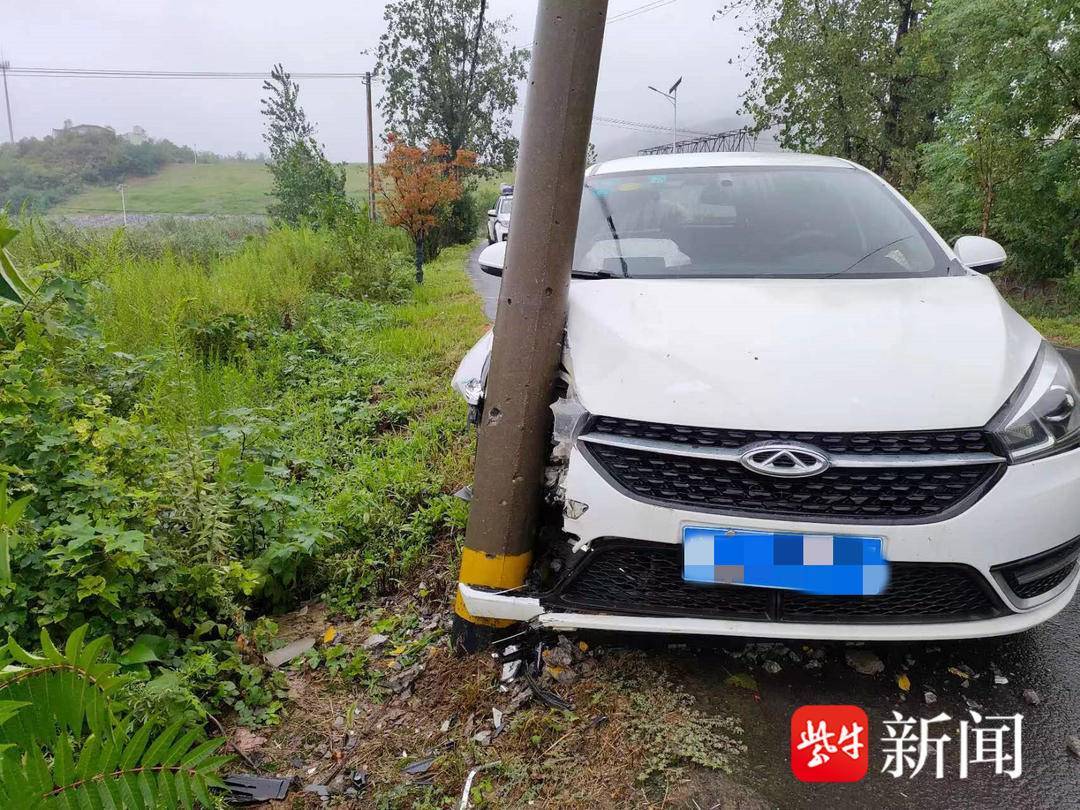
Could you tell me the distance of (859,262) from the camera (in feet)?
8.89

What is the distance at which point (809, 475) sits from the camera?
1.76 meters

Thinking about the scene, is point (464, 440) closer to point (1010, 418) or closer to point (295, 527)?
point (295, 527)

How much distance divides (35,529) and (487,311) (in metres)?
7.18

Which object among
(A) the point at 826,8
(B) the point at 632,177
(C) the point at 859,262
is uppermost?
(A) the point at 826,8

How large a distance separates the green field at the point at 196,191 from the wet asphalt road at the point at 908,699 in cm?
6306

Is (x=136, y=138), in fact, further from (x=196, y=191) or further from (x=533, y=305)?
(x=533, y=305)

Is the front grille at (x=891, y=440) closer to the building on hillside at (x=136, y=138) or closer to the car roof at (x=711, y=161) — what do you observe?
the car roof at (x=711, y=161)

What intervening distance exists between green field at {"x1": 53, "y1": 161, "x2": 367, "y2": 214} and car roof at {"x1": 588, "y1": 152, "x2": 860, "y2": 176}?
200 feet

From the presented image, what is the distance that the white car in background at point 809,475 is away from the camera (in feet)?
5.82

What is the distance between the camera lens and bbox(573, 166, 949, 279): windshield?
2719 millimetres

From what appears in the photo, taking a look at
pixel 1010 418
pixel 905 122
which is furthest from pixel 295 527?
pixel 905 122

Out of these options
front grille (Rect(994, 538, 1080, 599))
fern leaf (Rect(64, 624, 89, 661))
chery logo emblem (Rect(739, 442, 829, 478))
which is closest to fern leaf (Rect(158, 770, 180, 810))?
fern leaf (Rect(64, 624, 89, 661))

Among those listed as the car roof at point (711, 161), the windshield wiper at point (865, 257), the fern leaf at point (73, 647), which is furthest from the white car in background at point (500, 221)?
the fern leaf at point (73, 647)

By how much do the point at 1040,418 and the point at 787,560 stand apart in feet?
2.77
